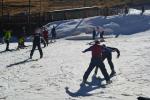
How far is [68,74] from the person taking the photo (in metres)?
17.1

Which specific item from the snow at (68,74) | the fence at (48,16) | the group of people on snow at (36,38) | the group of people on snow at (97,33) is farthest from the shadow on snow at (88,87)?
the fence at (48,16)

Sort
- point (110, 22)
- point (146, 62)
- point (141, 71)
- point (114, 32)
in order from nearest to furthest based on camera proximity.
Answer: point (141, 71), point (146, 62), point (114, 32), point (110, 22)

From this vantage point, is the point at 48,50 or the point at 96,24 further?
the point at 96,24

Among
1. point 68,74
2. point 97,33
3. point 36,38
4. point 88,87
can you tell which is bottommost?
point 97,33

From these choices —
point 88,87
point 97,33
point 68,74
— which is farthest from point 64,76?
point 97,33

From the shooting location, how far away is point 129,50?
2431 cm

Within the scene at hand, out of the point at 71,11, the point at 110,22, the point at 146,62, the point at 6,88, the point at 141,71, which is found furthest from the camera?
the point at 71,11

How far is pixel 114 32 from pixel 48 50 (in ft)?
32.4

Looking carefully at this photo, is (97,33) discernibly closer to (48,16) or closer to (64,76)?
(48,16)

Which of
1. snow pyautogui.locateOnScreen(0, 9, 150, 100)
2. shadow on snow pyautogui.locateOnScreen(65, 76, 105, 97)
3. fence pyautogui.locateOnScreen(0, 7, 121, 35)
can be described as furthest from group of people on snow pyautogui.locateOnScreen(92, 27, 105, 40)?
shadow on snow pyautogui.locateOnScreen(65, 76, 105, 97)

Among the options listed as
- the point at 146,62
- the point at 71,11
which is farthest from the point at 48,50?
the point at 71,11

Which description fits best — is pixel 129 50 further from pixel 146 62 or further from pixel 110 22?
pixel 110 22

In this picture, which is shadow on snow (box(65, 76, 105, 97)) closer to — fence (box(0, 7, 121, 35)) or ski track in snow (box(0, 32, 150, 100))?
ski track in snow (box(0, 32, 150, 100))

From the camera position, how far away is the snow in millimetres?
13758
